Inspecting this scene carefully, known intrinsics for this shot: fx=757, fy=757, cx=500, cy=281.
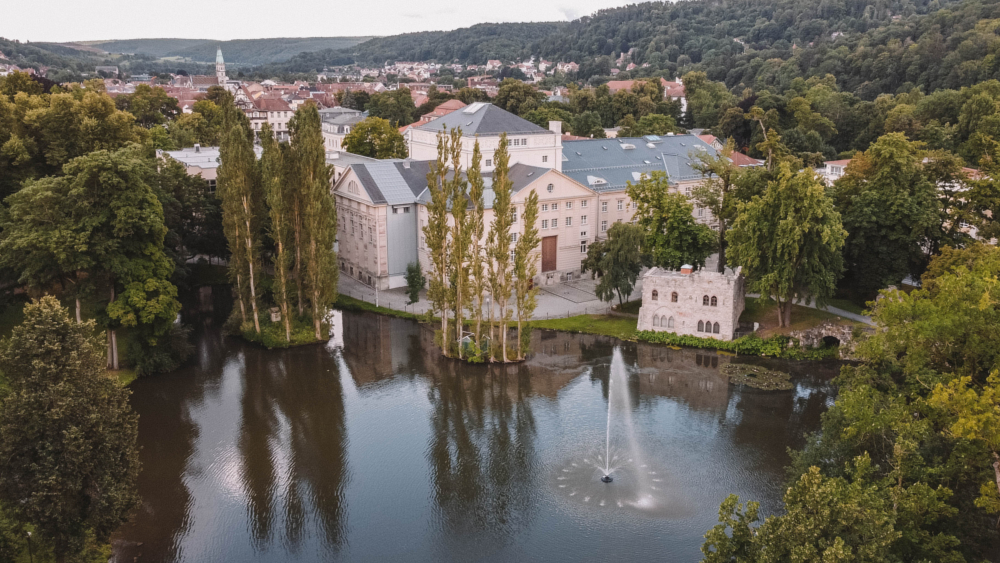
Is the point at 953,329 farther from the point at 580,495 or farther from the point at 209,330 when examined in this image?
the point at 209,330

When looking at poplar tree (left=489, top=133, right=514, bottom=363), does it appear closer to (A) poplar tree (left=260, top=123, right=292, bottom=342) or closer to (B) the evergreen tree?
(A) poplar tree (left=260, top=123, right=292, bottom=342)

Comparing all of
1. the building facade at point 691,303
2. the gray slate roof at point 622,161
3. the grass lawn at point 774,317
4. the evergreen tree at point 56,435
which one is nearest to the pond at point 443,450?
the building facade at point 691,303

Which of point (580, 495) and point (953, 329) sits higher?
point (953, 329)

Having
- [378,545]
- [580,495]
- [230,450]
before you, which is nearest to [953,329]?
[580,495]

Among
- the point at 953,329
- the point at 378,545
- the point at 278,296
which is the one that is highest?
the point at 953,329

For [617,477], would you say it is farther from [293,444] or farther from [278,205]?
[278,205]

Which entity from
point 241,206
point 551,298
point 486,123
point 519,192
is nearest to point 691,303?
point 551,298
